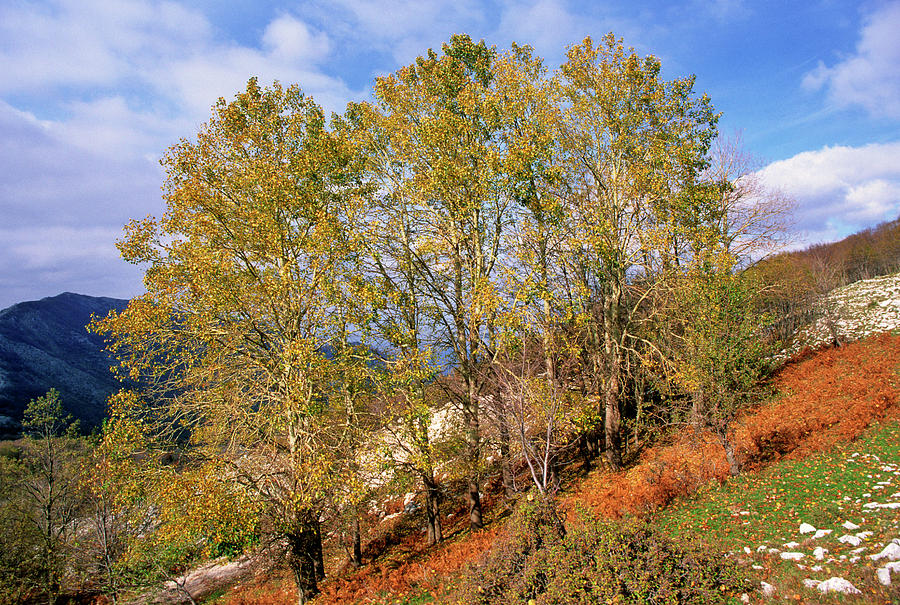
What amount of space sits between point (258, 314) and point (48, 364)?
15876 centimetres

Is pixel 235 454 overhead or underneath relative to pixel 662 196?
underneath

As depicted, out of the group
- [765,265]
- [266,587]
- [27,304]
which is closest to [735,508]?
[266,587]

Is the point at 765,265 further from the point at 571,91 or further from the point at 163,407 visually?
the point at 163,407

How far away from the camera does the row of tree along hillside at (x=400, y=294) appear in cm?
1106

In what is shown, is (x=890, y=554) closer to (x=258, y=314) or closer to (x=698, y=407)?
(x=698, y=407)

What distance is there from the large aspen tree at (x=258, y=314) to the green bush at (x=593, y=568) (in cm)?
534

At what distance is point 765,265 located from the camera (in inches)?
Result: 1040

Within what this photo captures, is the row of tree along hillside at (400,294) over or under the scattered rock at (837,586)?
over

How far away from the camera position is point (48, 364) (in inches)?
4806

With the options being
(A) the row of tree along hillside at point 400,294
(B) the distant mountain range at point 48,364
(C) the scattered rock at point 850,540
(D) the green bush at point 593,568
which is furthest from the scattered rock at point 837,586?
(B) the distant mountain range at point 48,364

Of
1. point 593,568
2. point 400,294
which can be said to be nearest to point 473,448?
point 400,294

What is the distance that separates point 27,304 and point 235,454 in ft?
681

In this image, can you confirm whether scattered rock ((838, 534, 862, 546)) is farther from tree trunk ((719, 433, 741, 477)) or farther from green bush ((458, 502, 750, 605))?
tree trunk ((719, 433, 741, 477))

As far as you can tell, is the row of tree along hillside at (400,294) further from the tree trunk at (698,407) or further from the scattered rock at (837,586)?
the scattered rock at (837,586)
